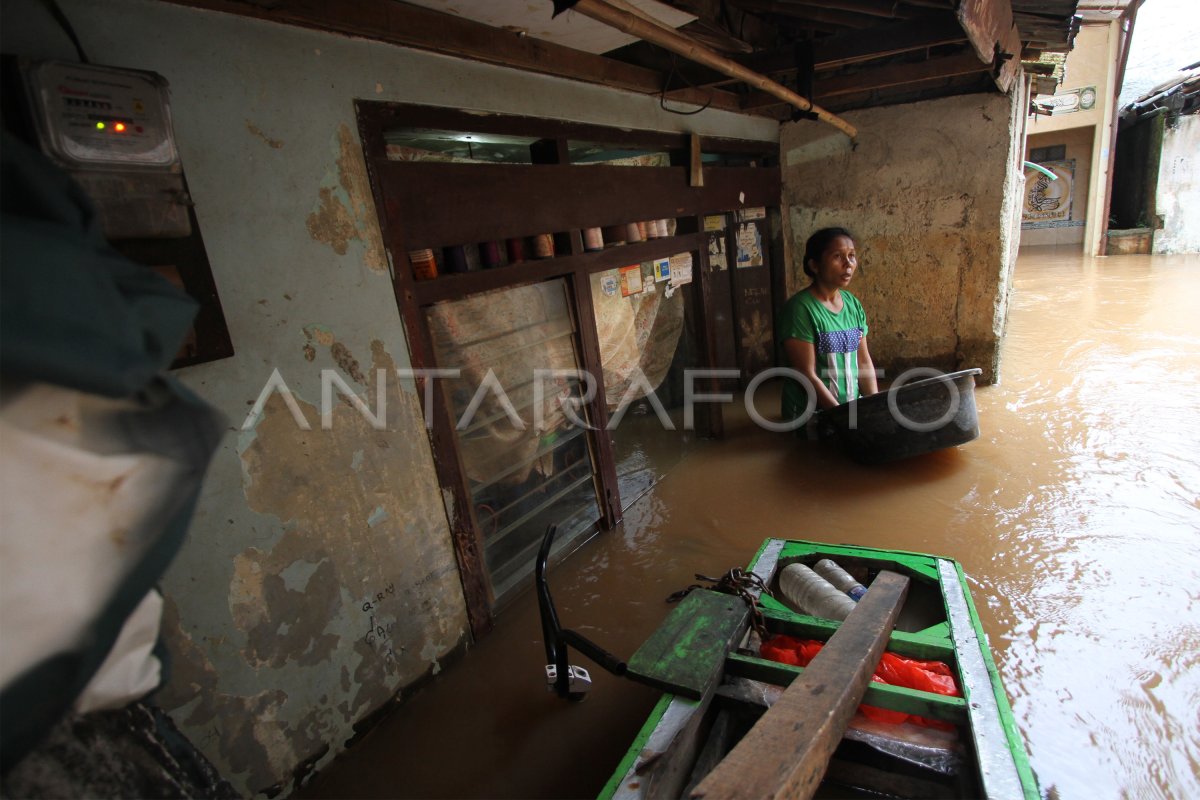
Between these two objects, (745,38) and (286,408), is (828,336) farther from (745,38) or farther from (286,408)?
(286,408)

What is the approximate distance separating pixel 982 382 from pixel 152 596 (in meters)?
6.04

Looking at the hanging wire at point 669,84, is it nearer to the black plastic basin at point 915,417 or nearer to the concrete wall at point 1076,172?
the black plastic basin at point 915,417

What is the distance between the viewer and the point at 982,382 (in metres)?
5.27

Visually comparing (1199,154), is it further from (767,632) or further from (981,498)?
(767,632)

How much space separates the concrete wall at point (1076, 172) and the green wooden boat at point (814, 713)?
637 inches

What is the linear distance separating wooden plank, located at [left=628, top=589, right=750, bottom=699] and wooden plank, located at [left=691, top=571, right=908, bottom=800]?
29 centimetres

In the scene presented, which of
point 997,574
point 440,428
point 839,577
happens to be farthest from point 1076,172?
point 440,428

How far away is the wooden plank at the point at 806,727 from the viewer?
4.22 feet

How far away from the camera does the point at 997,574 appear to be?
2814mm

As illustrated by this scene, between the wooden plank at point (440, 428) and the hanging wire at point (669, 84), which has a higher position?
the hanging wire at point (669, 84)

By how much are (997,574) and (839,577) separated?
0.95 meters

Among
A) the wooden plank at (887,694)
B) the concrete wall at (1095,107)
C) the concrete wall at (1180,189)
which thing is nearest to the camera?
the wooden plank at (887,694)

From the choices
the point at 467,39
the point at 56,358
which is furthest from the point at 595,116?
the point at 56,358

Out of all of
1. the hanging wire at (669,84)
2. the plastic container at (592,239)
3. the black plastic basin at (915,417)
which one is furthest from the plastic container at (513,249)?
the black plastic basin at (915,417)
